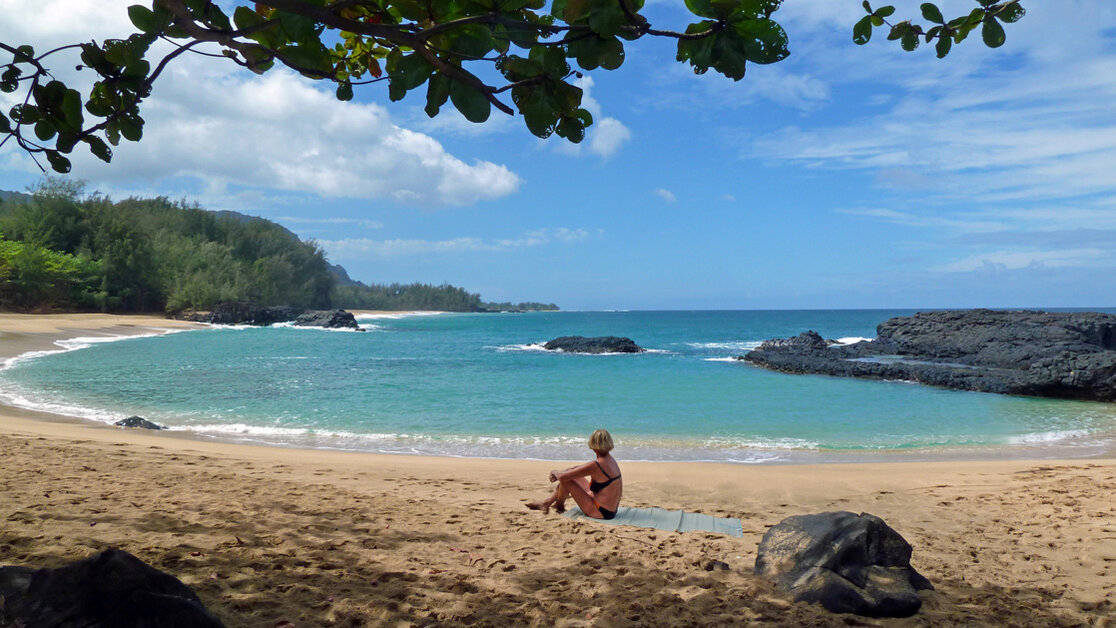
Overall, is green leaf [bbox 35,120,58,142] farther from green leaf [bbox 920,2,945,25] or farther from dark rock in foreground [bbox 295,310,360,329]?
dark rock in foreground [bbox 295,310,360,329]

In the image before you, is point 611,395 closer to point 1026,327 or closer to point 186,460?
point 186,460

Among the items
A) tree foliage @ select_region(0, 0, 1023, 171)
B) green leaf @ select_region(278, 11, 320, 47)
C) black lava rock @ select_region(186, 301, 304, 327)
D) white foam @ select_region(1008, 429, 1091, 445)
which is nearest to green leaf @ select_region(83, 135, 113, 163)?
tree foliage @ select_region(0, 0, 1023, 171)

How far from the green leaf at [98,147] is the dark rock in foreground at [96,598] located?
64.3 inches

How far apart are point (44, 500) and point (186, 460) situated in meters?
2.40

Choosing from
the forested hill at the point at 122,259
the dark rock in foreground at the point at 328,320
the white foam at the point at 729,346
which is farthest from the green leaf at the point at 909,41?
the dark rock in foreground at the point at 328,320

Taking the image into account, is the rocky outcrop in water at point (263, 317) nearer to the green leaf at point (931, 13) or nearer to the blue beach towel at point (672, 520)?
the blue beach towel at point (672, 520)

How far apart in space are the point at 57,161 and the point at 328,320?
46.9 m

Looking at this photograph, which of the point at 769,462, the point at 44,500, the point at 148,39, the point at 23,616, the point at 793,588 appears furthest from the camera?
the point at 769,462

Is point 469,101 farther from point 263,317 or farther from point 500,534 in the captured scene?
point 263,317

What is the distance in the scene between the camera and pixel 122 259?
1703 inches

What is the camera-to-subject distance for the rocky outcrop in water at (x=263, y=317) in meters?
45.0

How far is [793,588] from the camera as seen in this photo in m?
3.29

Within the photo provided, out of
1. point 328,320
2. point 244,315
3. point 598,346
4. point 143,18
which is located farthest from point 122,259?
point 143,18

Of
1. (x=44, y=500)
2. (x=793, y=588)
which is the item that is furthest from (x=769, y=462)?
(x=44, y=500)
